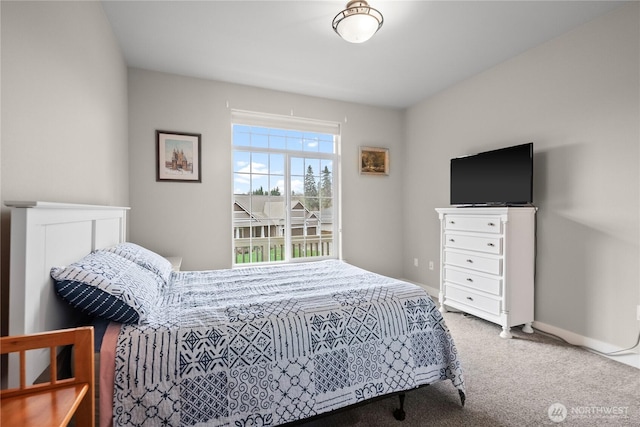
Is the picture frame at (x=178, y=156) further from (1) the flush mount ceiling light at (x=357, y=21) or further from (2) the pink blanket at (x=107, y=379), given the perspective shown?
(2) the pink blanket at (x=107, y=379)

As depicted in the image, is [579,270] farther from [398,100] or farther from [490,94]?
[398,100]

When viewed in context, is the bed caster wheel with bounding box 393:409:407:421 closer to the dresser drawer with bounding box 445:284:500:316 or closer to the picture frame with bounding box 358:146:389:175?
the dresser drawer with bounding box 445:284:500:316

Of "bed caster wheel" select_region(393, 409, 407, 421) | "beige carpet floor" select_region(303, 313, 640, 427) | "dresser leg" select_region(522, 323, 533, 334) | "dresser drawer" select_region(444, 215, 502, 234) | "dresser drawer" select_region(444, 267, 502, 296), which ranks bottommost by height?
"beige carpet floor" select_region(303, 313, 640, 427)

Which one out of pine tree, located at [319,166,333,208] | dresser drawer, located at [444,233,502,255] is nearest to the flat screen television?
dresser drawer, located at [444,233,502,255]

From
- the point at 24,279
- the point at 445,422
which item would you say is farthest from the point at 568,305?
the point at 24,279

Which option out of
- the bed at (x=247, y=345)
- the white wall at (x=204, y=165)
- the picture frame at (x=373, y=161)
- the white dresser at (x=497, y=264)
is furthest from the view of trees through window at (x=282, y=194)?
the bed at (x=247, y=345)

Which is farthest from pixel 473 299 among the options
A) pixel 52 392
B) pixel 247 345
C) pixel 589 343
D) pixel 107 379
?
pixel 52 392

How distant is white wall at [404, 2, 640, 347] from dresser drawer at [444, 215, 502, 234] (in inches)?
19.8

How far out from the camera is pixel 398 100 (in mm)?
4234

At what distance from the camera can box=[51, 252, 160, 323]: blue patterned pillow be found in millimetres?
1181

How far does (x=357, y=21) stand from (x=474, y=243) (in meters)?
2.28

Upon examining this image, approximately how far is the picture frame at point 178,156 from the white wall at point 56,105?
0.78 meters

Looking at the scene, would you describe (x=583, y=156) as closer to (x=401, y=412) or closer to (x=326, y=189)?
(x=401, y=412)

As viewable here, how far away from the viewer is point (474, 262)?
300 cm
